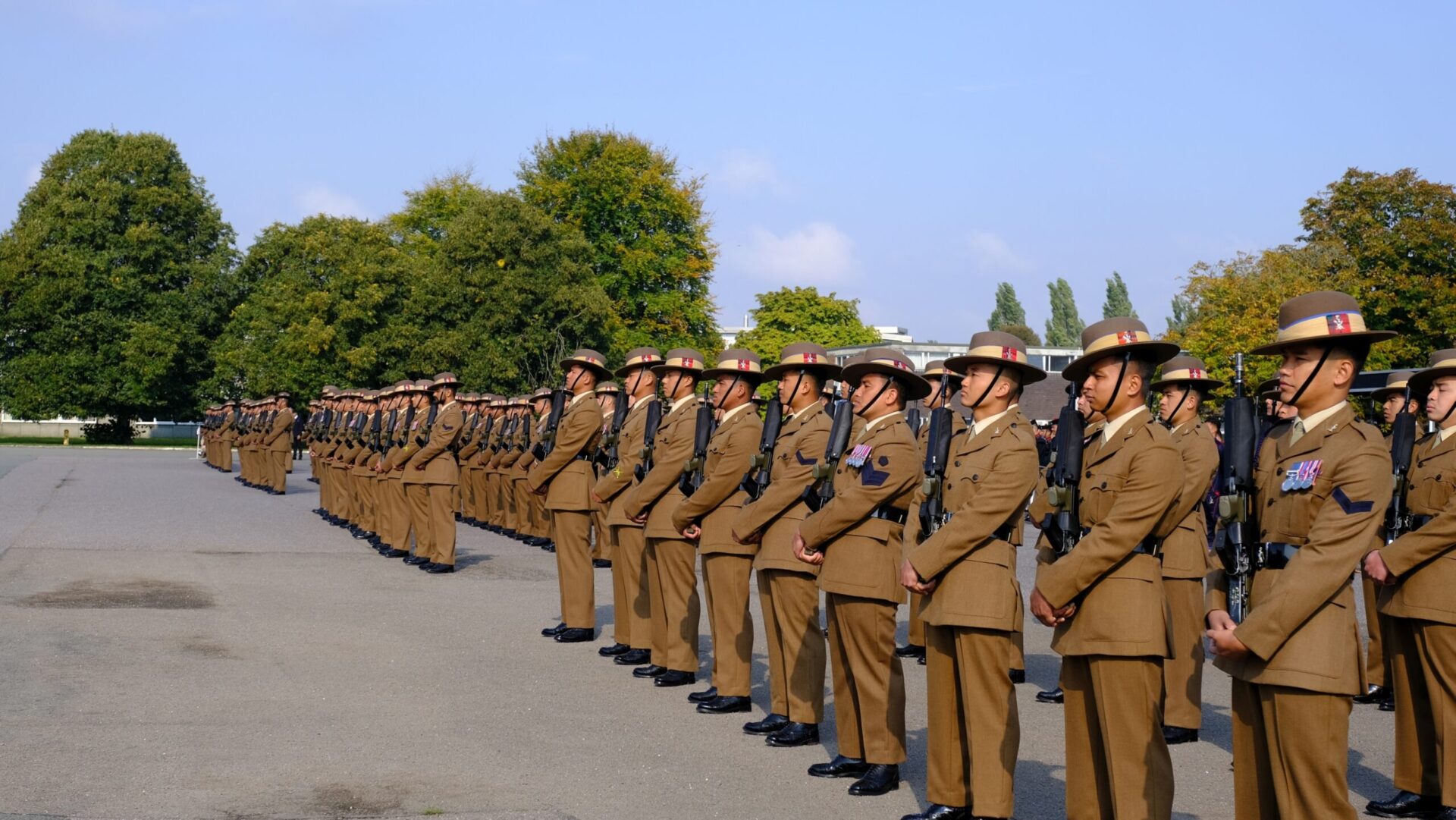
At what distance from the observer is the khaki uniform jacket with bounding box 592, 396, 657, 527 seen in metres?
10.6

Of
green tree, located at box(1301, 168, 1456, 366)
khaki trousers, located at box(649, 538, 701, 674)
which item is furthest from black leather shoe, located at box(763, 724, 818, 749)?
green tree, located at box(1301, 168, 1456, 366)

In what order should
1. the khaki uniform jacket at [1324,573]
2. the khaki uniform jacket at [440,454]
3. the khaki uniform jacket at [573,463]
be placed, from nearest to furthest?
the khaki uniform jacket at [1324,573] → the khaki uniform jacket at [573,463] → the khaki uniform jacket at [440,454]

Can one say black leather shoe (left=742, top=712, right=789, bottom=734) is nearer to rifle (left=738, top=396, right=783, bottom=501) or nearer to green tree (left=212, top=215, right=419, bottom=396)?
rifle (left=738, top=396, right=783, bottom=501)

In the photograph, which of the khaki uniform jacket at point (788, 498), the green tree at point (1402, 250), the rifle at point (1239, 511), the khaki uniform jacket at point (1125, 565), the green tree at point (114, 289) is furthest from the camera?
the green tree at point (114, 289)

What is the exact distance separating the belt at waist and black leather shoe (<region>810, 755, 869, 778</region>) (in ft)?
3.94

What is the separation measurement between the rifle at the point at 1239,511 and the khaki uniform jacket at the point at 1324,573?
7.3 inches

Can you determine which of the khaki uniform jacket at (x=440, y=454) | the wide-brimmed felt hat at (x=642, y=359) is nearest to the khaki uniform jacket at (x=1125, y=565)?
the wide-brimmed felt hat at (x=642, y=359)

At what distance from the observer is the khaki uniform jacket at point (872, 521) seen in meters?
7.01

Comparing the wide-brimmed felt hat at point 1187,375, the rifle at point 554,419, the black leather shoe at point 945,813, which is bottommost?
the black leather shoe at point 945,813

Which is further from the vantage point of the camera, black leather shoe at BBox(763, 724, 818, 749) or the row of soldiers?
black leather shoe at BBox(763, 724, 818, 749)

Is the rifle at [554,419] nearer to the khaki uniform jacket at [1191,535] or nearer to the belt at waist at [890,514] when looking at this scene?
the khaki uniform jacket at [1191,535]

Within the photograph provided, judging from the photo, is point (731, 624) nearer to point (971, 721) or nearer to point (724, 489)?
point (724, 489)

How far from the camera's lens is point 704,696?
9.17 meters

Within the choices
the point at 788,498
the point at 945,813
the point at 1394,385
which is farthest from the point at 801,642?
the point at 1394,385
